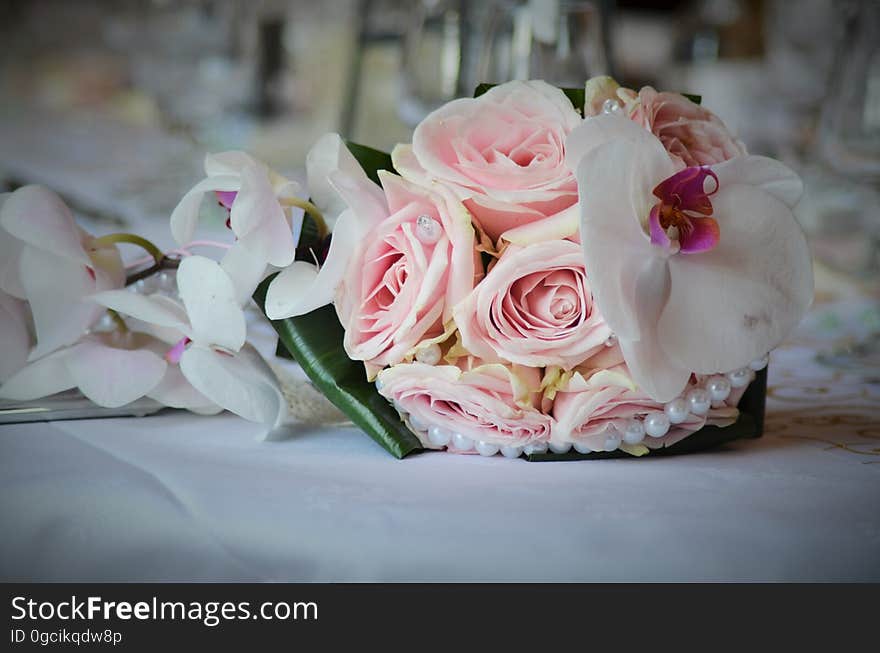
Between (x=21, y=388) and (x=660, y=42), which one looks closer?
(x=21, y=388)

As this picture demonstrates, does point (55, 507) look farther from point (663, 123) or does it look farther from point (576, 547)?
point (663, 123)

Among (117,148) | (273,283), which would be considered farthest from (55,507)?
(117,148)

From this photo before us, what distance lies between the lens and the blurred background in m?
0.99

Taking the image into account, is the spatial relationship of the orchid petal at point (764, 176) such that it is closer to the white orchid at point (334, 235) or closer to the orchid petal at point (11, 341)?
the white orchid at point (334, 235)

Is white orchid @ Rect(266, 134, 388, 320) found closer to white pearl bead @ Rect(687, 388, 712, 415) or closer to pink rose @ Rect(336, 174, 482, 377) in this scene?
pink rose @ Rect(336, 174, 482, 377)

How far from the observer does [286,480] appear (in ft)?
1.26

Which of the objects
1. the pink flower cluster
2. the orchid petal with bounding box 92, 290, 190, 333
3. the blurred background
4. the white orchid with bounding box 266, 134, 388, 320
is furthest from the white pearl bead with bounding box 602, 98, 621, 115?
the blurred background

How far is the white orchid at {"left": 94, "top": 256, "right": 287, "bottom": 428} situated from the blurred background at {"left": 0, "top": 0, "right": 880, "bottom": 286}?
596 mm

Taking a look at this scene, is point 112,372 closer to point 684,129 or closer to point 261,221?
point 261,221

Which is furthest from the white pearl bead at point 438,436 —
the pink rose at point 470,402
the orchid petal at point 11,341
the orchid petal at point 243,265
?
the orchid petal at point 11,341

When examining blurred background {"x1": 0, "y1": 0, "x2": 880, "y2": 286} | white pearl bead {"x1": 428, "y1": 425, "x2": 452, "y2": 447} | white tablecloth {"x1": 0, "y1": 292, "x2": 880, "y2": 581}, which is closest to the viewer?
white tablecloth {"x1": 0, "y1": 292, "x2": 880, "y2": 581}

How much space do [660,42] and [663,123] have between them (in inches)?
83.4

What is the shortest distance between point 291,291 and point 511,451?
12cm
